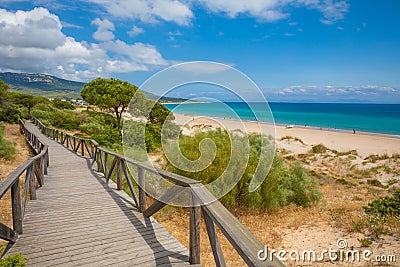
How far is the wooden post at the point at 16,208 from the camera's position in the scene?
3.78 meters

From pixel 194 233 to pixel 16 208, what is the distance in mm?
2735

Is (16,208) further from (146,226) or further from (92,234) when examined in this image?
(146,226)

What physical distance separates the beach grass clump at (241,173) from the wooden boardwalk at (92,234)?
6.97 feet

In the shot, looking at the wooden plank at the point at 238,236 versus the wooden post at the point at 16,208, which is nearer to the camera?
the wooden plank at the point at 238,236

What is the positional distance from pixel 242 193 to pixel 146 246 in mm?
4126

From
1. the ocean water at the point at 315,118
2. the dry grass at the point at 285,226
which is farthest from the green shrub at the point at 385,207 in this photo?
the ocean water at the point at 315,118

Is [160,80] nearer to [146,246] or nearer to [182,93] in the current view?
[182,93]

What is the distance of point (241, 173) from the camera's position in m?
6.93

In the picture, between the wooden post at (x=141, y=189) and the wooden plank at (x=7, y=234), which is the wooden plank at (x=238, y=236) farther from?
the wooden plank at (x=7, y=234)

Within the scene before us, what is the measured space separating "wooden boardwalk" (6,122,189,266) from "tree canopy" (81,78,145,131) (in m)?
18.6

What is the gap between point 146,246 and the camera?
3.70 meters

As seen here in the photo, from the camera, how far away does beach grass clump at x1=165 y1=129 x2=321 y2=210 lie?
704 cm

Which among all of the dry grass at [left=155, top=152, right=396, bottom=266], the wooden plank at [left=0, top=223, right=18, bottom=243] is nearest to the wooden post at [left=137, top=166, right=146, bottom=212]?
the dry grass at [left=155, top=152, right=396, bottom=266]

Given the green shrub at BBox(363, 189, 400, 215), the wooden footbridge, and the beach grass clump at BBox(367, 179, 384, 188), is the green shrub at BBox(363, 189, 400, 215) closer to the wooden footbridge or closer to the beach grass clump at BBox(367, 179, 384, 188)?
the wooden footbridge
